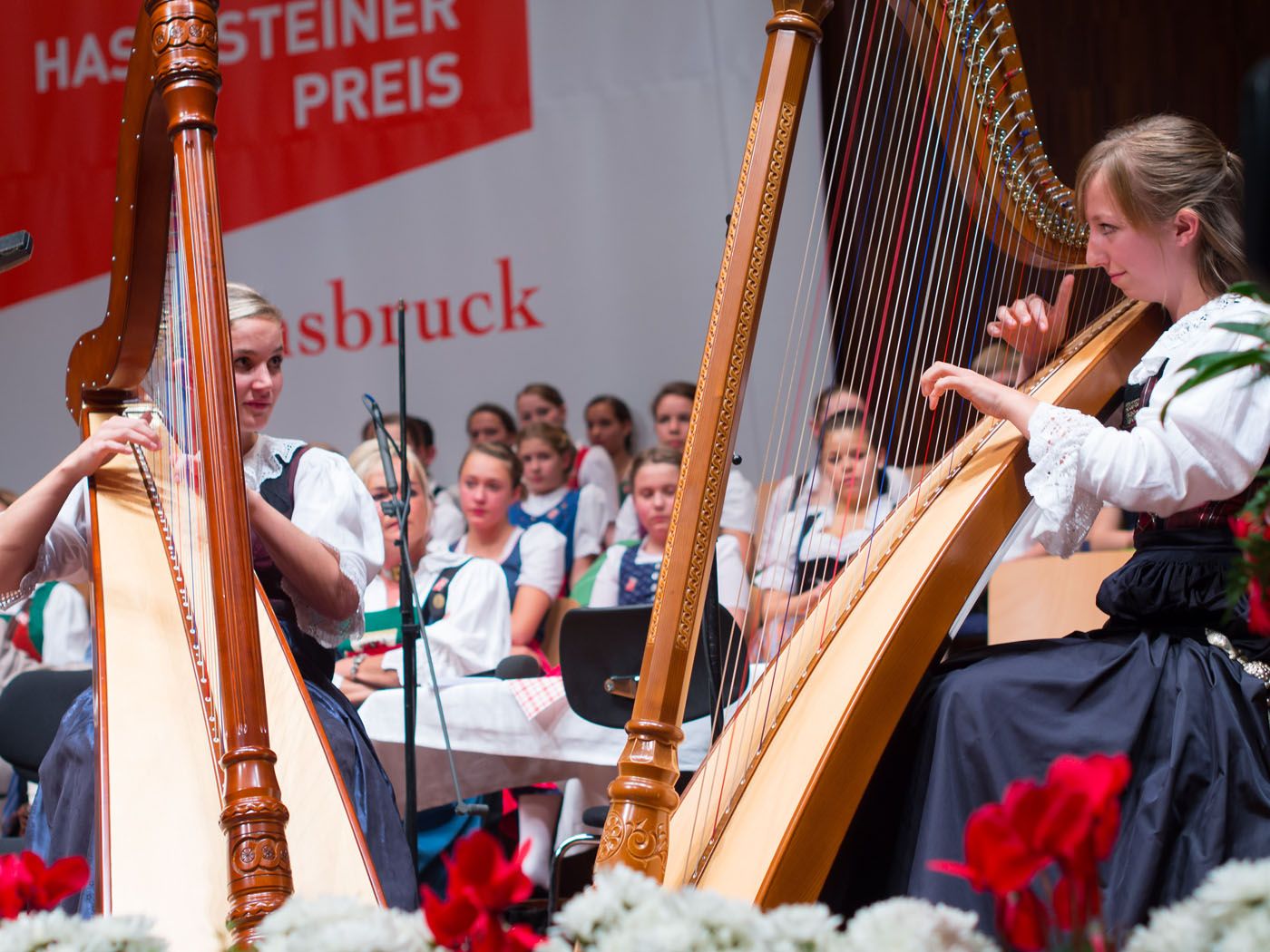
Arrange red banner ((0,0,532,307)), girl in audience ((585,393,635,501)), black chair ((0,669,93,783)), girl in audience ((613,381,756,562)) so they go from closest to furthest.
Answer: black chair ((0,669,93,783)) → girl in audience ((613,381,756,562)) → girl in audience ((585,393,635,501)) → red banner ((0,0,532,307))

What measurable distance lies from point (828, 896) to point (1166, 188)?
0.95 meters

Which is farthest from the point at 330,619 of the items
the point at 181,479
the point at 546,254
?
the point at 546,254

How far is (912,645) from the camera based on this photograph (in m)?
1.64

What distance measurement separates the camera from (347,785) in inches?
69.8

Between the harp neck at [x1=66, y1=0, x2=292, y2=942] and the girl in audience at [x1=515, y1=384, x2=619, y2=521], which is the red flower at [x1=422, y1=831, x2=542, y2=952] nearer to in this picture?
the harp neck at [x1=66, y1=0, x2=292, y2=942]

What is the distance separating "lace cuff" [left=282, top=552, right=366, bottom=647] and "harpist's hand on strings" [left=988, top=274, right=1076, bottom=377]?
92cm

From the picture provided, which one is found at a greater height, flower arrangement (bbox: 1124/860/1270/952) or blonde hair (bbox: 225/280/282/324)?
blonde hair (bbox: 225/280/282/324)

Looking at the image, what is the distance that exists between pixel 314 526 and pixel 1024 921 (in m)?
1.50

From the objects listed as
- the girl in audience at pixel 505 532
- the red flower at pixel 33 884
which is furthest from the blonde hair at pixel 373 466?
the red flower at pixel 33 884

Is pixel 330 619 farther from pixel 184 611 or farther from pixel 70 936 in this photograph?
pixel 70 936

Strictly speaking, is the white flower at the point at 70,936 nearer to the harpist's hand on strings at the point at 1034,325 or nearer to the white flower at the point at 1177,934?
the white flower at the point at 1177,934

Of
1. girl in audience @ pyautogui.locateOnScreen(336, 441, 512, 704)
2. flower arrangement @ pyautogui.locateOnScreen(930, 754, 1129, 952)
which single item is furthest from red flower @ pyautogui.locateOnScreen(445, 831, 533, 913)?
girl in audience @ pyautogui.locateOnScreen(336, 441, 512, 704)

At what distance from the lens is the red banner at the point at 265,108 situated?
16.6 feet

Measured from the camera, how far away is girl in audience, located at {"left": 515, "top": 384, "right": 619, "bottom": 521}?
4.62 meters
